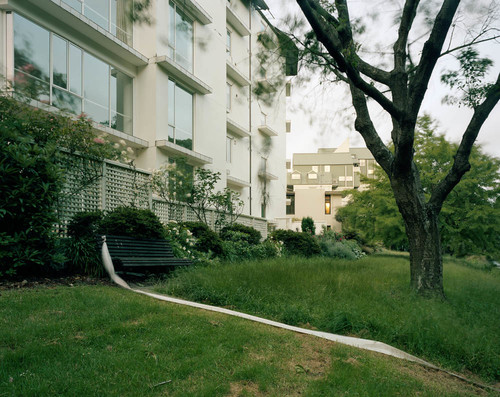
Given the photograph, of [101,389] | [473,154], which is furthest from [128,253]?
[473,154]

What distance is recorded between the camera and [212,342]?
3799 mm

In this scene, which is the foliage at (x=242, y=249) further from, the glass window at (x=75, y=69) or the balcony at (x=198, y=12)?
the balcony at (x=198, y=12)

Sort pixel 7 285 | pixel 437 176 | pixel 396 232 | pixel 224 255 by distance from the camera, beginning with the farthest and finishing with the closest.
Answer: pixel 396 232 → pixel 437 176 → pixel 224 255 → pixel 7 285

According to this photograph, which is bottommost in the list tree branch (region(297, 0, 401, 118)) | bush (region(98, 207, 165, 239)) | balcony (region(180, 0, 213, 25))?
bush (region(98, 207, 165, 239))

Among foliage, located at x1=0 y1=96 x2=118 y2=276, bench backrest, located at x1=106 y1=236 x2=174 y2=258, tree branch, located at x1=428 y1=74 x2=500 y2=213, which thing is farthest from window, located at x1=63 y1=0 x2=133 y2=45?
tree branch, located at x1=428 y1=74 x2=500 y2=213

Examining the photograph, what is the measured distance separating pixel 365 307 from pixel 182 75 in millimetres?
12220

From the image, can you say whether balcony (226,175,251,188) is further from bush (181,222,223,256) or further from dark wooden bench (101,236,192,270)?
dark wooden bench (101,236,192,270)

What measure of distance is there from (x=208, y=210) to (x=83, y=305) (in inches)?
332

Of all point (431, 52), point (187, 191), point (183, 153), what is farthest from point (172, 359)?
point (183, 153)

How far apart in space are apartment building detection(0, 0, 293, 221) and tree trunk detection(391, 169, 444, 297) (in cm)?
Answer: 268

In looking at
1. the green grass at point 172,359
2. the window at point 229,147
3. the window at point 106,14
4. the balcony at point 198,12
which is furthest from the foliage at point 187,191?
the window at point 229,147

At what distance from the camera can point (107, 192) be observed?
339 inches

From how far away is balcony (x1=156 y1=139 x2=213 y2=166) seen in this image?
13.7 m

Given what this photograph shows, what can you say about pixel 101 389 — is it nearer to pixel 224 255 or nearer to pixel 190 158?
pixel 224 255
